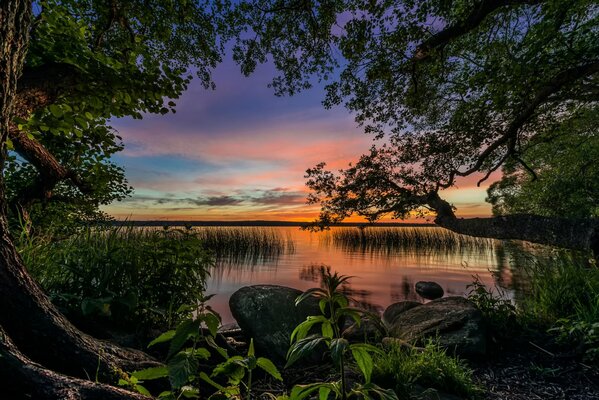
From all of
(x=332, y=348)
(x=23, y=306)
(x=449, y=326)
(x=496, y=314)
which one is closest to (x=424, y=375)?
(x=449, y=326)

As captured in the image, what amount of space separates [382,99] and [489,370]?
734 centimetres

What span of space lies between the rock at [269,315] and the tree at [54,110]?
79.7 inches

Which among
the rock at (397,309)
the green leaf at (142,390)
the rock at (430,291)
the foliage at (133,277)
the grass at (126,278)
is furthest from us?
the rock at (430,291)

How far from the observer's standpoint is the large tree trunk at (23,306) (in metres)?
1.90

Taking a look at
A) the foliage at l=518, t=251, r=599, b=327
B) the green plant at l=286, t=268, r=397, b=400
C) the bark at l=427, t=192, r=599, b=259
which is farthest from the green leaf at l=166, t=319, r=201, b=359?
the bark at l=427, t=192, r=599, b=259

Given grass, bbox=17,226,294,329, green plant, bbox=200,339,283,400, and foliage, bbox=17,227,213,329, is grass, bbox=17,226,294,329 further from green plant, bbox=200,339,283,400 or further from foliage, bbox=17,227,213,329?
green plant, bbox=200,339,283,400

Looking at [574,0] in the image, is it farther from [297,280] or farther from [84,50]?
[297,280]

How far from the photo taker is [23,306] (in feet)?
6.33

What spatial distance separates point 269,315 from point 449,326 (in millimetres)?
2810

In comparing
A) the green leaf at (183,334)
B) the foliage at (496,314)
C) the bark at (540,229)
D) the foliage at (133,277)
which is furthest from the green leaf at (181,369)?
the bark at (540,229)

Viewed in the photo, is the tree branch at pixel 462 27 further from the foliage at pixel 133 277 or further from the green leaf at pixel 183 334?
the green leaf at pixel 183 334

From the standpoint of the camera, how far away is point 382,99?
8.77 m

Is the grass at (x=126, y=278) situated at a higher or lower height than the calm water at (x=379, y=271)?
higher

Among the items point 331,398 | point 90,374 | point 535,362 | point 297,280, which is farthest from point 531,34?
point 297,280
